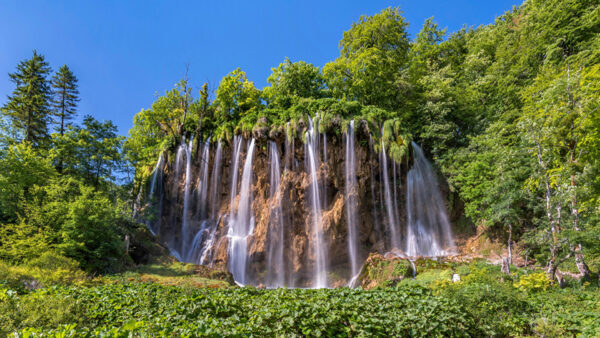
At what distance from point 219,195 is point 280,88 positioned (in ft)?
36.8

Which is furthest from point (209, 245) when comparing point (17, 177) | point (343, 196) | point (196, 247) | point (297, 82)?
point (297, 82)

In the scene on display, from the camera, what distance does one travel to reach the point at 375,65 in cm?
2155

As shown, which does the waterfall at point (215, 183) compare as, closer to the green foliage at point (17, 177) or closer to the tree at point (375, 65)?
the green foliage at point (17, 177)

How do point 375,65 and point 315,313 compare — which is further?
point 375,65

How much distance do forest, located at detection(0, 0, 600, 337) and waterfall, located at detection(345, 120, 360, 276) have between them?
0.14m

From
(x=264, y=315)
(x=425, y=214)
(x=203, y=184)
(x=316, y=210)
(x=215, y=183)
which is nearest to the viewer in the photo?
(x=264, y=315)

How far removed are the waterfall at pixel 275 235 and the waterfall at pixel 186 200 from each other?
8279 millimetres

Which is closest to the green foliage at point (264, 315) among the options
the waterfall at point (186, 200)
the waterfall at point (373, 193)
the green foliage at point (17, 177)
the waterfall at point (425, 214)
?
the waterfall at point (373, 193)

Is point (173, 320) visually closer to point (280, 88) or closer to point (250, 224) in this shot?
point (250, 224)

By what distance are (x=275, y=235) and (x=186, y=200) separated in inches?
396

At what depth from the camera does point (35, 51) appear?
22.7m

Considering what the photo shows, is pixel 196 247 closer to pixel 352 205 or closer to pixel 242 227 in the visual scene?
pixel 242 227

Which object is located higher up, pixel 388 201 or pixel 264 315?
pixel 388 201

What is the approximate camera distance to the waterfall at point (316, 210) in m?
17.3
